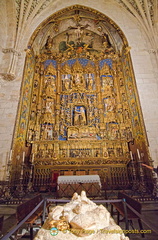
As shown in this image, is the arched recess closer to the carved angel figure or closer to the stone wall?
the carved angel figure

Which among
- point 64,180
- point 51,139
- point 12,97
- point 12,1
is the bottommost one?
point 64,180

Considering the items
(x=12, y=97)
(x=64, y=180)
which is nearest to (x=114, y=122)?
(x=64, y=180)

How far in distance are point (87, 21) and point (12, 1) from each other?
6.15 m

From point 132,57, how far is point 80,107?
486 cm

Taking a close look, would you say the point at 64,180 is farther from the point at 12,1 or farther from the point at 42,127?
the point at 12,1

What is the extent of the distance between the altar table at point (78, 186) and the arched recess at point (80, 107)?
1.58 meters

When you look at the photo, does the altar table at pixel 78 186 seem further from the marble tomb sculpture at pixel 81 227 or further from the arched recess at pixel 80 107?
the marble tomb sculpture at pixel 81 227

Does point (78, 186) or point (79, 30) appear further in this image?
point (79, 30)

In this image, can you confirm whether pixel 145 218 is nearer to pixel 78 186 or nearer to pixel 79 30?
pixel 78 186

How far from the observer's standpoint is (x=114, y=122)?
968 centimetres

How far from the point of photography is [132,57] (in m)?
9.37

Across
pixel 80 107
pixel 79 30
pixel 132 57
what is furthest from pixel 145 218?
pixel 79 30

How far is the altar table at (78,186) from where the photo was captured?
17.7 ft

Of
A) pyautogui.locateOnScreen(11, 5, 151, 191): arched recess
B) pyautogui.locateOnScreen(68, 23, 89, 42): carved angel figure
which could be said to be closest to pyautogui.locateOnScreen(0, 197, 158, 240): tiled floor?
pyautogui.locateOnScreen(11, 5, 151, 191): arched recess
